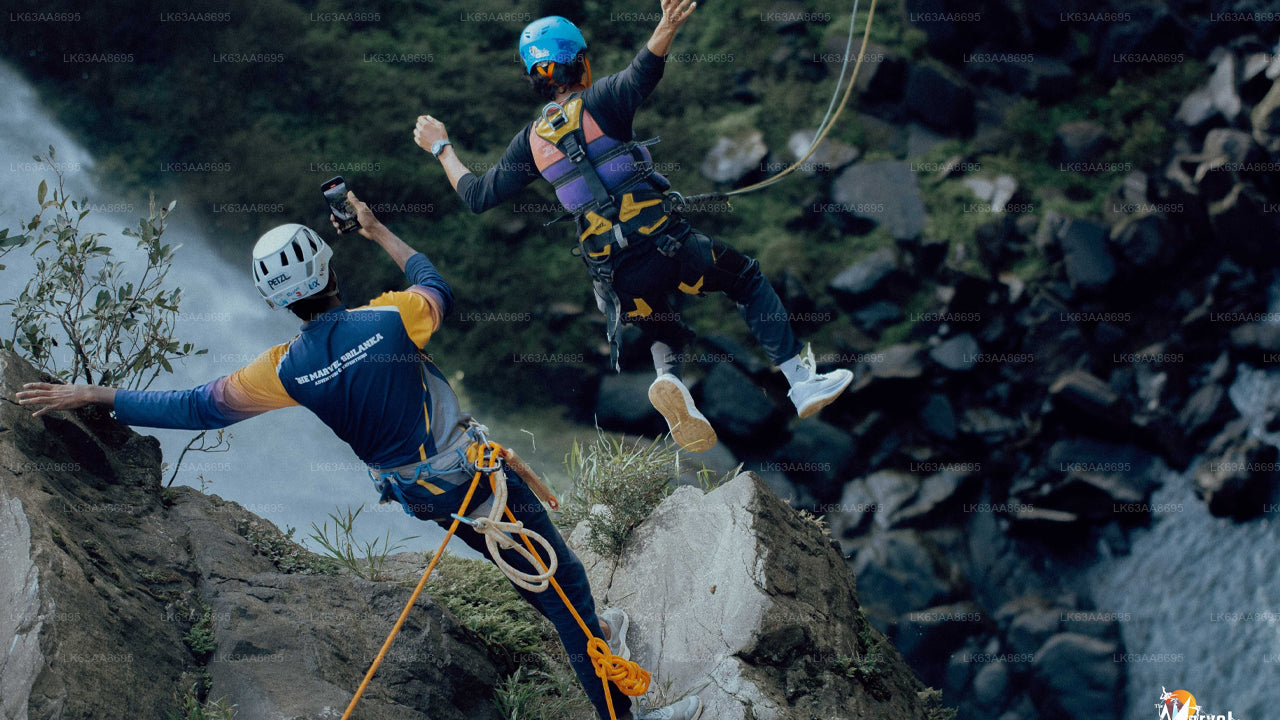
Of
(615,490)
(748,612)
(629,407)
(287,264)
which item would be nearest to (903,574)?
(629,407)

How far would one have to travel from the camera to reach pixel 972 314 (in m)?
15.5

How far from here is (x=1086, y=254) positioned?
15.3 m

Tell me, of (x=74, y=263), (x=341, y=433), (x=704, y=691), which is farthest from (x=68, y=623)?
(x=704, y=691)

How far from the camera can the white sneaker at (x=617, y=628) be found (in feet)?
18.7

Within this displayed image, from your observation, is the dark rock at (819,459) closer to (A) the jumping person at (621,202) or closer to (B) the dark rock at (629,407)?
(B) the dark rock at (629,407)

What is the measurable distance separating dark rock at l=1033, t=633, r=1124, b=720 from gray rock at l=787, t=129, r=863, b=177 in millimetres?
8735

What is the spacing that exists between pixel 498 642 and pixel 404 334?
2.29m

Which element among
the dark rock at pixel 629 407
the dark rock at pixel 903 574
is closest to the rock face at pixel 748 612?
the dark rock at pixel 903 574

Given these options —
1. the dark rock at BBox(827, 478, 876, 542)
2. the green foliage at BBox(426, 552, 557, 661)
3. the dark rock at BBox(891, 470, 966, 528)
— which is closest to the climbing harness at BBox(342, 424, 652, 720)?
the green foliage at BBox(426, 552, 557, 661)

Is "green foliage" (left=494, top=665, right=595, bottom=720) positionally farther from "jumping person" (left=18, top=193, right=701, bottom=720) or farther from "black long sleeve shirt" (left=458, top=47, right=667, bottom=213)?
"black long sleeve shirt" (left=458, top=47, right=667, bottom=213)

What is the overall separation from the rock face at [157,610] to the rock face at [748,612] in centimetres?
111

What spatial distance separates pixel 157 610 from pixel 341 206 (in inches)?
86.5

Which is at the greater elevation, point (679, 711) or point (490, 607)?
point (490, 607)

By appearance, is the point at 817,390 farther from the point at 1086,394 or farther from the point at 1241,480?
the point at 1086,394
